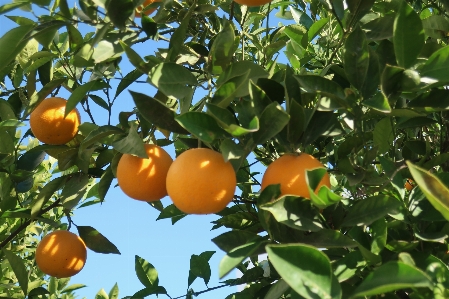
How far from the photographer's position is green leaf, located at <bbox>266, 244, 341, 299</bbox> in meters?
1.09

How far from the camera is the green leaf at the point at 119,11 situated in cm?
172

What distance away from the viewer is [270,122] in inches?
55.9

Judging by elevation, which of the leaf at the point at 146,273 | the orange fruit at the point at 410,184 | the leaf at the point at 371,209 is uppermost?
the leaf at the point at 371,209

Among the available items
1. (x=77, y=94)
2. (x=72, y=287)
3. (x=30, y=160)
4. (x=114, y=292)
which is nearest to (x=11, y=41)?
(x=77, y=94)

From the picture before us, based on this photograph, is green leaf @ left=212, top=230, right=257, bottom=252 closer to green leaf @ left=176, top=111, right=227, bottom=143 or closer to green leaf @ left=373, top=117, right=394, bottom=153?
green leaf @ left=176, top=111, right=227, bottom=143

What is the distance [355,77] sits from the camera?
1.59 meters

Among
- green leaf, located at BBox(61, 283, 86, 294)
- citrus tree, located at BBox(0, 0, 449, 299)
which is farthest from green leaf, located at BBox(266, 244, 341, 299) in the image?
green leaf, located at BBox(61, 283, 86, 294)

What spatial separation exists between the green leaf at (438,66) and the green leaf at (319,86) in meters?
0.23

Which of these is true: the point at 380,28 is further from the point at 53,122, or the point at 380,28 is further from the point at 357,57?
the point at 53,122

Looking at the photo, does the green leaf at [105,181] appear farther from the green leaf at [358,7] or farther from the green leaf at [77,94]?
the green leaf at [358,7]

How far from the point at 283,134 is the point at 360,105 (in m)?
0.23

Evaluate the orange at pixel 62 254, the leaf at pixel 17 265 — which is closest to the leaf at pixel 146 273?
the orange at pixel 62 254

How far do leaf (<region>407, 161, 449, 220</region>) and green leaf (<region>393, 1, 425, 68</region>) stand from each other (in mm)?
561

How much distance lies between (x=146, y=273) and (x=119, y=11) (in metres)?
1.16
